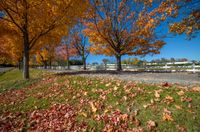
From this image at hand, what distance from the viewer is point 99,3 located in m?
17.9

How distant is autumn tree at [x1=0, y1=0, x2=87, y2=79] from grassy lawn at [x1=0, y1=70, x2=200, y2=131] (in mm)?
7323

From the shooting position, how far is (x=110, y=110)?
545 cm

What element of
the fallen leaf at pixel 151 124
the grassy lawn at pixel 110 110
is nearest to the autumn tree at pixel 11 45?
the grassy lawn at pixel 110 110

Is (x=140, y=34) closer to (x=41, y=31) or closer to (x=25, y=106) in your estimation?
(x=41, y=31)

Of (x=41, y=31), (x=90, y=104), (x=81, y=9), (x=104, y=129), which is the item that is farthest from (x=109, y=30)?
(x=104, y=129)

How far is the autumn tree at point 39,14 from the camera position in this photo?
40.5 ft

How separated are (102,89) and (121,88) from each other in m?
0.82

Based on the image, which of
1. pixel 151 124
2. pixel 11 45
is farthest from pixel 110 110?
pixel 11 45

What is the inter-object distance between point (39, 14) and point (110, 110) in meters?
10.1

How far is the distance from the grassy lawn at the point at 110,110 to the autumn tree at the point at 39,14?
7323 millimetres

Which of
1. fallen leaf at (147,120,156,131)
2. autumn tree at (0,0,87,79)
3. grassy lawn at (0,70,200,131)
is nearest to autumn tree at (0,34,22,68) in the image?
autumn tree at (0,0,87,79)

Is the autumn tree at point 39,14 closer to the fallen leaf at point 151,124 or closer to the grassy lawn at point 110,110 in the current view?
the grassy lawn at point 110,110

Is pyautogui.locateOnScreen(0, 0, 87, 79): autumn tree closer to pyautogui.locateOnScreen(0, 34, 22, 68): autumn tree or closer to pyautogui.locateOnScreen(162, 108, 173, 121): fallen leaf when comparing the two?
pyautogui.locateOnScreen(0, 34, 22, 68): autumn tree

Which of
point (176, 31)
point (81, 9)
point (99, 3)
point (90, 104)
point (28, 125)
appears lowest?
point (28, 125)
